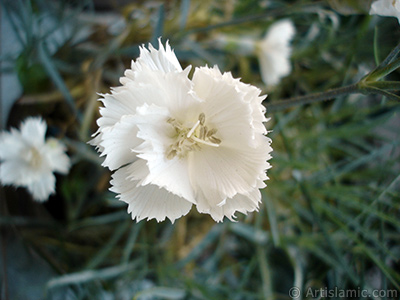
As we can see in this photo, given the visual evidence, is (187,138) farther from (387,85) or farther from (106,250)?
(106,250)

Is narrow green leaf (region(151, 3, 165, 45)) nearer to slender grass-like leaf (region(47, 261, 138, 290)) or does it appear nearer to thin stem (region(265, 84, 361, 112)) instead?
thin stem (region(265, 84, 361, 112))

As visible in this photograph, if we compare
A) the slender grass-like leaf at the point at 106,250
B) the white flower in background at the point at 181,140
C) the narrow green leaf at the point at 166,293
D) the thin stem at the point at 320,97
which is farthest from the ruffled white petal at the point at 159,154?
the slender grass-like leaf at the point at 106,250

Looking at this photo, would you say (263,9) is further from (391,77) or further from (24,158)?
(24,158)

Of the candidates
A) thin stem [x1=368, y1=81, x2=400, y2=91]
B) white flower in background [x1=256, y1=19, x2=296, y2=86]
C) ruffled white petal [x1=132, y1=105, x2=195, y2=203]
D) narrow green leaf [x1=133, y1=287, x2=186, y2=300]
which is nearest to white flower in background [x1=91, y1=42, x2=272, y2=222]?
ruffled white petal [x1=132, y1=105, x2=195, y2=203]

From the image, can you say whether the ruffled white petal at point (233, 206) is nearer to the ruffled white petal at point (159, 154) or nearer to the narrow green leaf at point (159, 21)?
the ruffled white petal at point (159, 154)

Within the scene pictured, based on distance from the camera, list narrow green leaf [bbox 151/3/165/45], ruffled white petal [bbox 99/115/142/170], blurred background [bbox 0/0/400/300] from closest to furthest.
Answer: ruffled white petal [bbox 99/115/142/170]
narrow green leaf [bbox 151/3/165/45]
blurred background [bbox 0/0/400/300]

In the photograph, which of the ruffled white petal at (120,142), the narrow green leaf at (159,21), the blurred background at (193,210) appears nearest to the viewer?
the ruffled white petal at (120,142)

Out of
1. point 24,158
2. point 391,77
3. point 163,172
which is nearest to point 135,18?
point 24,158
